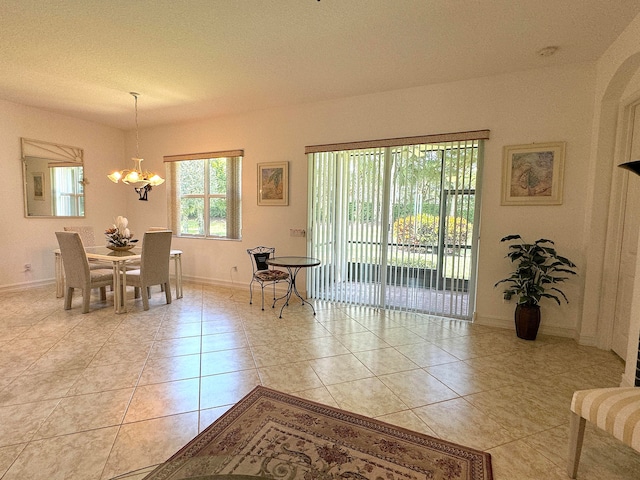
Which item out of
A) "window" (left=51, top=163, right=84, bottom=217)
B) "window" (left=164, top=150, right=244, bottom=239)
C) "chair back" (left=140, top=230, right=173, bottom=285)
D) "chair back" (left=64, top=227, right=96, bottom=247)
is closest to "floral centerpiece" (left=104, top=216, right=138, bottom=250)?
"chair back" (left=140, top=230, right=173, bottom=285)

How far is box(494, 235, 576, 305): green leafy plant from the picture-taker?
127 inches

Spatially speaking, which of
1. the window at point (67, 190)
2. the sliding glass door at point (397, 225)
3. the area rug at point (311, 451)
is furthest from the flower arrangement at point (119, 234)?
the area rug at point (311, 451)

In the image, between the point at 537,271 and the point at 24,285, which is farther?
the point at 24,285

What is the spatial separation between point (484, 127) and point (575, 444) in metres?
3.05

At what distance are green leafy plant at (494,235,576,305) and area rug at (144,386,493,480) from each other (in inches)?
82.3

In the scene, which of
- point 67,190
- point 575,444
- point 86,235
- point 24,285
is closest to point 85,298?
point 86,235

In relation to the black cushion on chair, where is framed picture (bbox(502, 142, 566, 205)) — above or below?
above

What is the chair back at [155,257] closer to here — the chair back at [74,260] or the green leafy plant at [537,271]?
the chair back at [74,260]

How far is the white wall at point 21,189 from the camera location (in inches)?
187

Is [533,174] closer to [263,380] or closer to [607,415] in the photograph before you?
[607,415]

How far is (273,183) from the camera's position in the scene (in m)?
4.93

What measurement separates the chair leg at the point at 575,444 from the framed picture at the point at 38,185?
22.4 feet

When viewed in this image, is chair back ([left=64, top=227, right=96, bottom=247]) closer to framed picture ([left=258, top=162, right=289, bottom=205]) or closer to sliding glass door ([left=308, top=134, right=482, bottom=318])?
framed picture ([left=258, top=162, right=289, bottom=205])

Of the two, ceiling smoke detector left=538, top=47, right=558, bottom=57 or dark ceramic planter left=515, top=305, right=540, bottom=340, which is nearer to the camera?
ceiling smoke detector left=538, top=47, right=558, bottom=57
